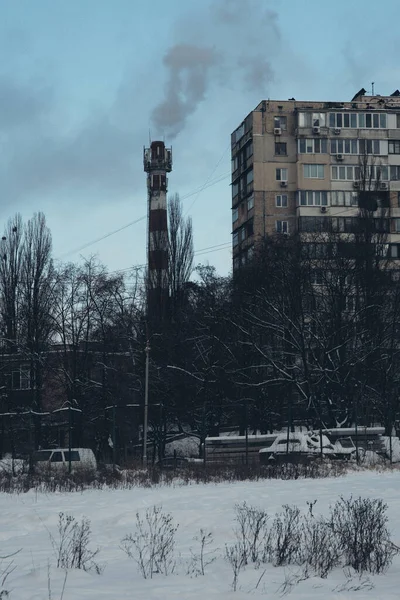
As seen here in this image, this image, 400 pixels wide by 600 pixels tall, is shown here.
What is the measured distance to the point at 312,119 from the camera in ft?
267

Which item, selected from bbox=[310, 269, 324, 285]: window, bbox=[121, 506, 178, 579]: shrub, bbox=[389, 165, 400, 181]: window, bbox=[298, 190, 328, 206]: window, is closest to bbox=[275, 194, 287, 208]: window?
bbox=[298, 190, 328, 206]: window

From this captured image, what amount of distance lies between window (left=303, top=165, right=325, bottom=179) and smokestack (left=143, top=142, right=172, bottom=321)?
13325 millimetres

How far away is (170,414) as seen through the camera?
50.9 meters

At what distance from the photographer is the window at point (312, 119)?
8131 centimetres

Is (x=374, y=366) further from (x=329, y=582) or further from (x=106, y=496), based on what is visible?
(x=329, y=582)

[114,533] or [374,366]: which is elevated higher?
[374,366]

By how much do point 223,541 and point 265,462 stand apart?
20.2 metres

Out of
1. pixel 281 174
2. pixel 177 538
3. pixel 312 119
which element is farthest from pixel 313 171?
pixel 177 538

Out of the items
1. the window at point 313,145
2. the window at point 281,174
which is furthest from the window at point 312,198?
the window at point 313,145

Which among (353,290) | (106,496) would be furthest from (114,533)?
(353,290)

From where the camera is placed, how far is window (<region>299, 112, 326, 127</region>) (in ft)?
267

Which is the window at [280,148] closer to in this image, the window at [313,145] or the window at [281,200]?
the window at [313,145]

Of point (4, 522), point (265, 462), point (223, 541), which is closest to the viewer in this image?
point (223, 541)

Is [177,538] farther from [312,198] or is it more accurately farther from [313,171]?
[313,171]
